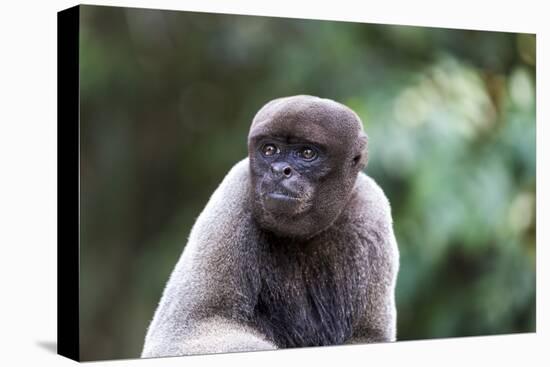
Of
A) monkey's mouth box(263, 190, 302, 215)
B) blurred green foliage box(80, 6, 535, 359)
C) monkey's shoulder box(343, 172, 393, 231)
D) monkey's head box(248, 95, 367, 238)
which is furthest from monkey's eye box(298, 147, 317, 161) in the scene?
blurred green foliage box(80, 6, 535, 359)

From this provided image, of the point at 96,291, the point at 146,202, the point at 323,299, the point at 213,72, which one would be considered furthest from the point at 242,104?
the point at 323,299

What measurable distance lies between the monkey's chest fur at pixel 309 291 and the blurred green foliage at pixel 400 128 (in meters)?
1.81

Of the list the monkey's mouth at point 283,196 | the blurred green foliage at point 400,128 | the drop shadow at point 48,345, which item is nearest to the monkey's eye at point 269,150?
the monkey's mouth at point 283,196

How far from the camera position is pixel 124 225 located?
30.6 ft

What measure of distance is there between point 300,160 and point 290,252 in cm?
65

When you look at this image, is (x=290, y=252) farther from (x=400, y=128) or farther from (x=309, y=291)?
(x=400, y=128)

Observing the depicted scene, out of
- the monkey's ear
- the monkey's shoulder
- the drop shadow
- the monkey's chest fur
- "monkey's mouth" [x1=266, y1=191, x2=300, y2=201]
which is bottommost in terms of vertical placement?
the drop shadow

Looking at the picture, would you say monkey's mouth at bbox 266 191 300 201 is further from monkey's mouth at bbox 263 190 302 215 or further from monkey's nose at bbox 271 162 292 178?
monkey's nose at bbox 271 162 292 178

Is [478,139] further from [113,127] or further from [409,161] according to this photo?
[113,127]

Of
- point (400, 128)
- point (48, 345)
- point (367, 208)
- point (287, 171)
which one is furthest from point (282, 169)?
point (400, 128)

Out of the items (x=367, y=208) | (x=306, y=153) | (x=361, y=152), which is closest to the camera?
(x=306, y=153)

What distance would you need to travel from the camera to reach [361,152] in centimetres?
655

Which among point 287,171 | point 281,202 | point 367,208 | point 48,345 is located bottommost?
point 48,345

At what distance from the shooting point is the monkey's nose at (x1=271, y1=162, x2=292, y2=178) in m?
6.27
